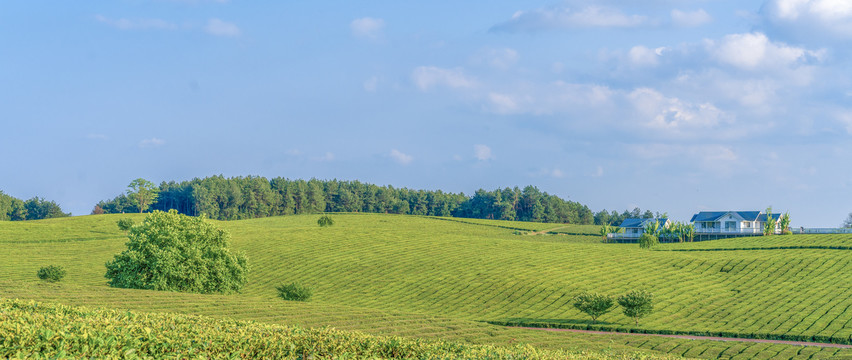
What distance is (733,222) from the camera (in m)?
129

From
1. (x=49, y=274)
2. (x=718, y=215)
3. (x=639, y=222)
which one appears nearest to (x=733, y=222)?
(x=718, y=215)

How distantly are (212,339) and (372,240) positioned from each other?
8133 cm

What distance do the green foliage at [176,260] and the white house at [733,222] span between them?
10229cm

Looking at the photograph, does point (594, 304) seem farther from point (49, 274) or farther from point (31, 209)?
point (31, 209)

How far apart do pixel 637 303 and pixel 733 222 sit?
93779mm

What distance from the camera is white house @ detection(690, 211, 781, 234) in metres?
127

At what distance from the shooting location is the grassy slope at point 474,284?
3606 cm

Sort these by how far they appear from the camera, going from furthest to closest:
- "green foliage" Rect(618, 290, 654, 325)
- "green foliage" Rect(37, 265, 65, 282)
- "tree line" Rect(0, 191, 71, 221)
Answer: "tree line" Rect(0, 191, 71, 221), "green foliage" Rect(37, 265, 65, 282), "green foliage" Rect(618, 290, 654, 325)

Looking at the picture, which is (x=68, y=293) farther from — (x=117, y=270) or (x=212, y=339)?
(x=212, y=339)

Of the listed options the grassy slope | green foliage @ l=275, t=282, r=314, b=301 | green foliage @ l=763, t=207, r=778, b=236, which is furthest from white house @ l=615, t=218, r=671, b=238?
green foliage @ l=275, t=282, r=314, b=301

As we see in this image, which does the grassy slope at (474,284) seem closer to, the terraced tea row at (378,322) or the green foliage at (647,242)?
the terraced tea row at (378,322)

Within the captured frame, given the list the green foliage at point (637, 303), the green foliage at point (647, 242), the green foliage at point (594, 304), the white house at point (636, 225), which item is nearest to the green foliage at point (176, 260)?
the green foliage at point (594, 304)

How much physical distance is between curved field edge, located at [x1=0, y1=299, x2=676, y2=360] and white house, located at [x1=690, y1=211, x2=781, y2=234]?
4974 inches

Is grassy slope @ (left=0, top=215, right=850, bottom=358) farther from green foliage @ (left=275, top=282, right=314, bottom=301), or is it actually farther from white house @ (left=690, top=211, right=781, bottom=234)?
white house @ (left=690, top=211, right=781, bottom=234)
